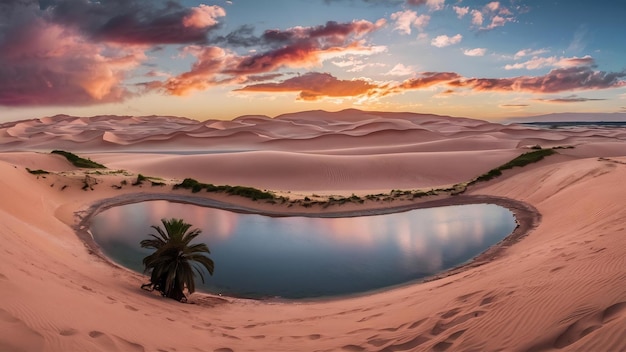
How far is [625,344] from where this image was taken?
4246 mm

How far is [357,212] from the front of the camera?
66.2ft

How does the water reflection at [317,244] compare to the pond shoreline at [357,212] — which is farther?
the pond shoreline at [357,212]

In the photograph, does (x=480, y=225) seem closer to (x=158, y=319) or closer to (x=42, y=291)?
(x=158, y=319)

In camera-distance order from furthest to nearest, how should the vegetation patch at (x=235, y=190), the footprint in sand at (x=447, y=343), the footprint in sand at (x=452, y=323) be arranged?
the vegetation patch at (x=235, y=190)
the footprint in sand at (x=452, y=323)
the footprint in sand at (x=447, y=343)

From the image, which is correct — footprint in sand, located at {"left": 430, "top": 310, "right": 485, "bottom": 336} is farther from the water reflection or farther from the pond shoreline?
the water reflection

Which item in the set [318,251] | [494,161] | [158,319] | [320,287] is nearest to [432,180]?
[494,161]

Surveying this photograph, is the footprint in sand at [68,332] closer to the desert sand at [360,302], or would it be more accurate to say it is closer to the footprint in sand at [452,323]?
the desert sand at [360,302]

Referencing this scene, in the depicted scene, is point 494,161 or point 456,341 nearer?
point 456,341

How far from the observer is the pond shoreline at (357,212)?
11.8 meters

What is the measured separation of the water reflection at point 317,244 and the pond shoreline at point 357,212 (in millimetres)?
362

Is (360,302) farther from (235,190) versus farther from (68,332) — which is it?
(235,190)

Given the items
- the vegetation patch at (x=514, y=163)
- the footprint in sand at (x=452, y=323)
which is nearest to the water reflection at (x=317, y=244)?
the footprint in sand at (x=452, y=323)

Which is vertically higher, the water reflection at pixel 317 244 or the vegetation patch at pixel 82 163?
the vegetation patch at pixel 82 163

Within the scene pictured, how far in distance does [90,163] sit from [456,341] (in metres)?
34.5
